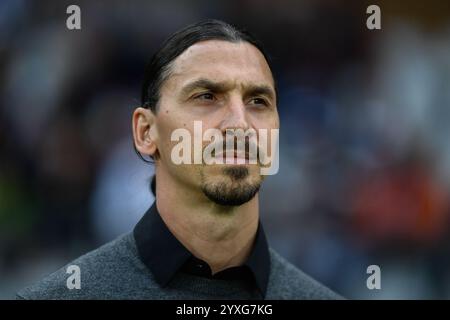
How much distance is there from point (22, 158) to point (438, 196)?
221 cm

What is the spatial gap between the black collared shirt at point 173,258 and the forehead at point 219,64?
477 millimetres

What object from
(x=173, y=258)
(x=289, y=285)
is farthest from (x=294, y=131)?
(x=173, y=258)

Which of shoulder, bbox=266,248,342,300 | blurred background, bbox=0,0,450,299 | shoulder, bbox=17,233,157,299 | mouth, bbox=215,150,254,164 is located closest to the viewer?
mouth, bbox=215,150,254,164

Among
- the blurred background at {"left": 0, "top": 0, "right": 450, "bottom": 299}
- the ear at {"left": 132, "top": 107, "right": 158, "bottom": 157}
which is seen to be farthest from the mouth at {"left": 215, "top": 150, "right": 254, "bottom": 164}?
the blurred background at {"left": 0, "top": 0, "right": 450, "bottom": 299}

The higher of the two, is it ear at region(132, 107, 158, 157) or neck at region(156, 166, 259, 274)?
ear at region(132, 107, 158, 157)

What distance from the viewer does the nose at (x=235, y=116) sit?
2059 millimetres

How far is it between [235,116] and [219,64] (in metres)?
0.20

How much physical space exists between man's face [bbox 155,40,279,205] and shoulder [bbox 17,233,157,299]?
1.10ft

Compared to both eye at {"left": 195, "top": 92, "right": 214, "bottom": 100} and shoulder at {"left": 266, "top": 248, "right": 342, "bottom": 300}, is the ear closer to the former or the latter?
eye at {"left": 195, "top": 92, "right": 214, "bottom": 100}

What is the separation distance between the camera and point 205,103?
2133mm

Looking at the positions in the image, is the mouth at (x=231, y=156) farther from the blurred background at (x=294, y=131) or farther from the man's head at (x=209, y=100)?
the blurred background at (x=294, y=131)

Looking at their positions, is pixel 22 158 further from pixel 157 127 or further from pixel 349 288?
pixel 349 288

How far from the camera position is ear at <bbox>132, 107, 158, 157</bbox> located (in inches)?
89.0

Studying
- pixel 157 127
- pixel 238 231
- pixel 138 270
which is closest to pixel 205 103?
pixel 157 127
